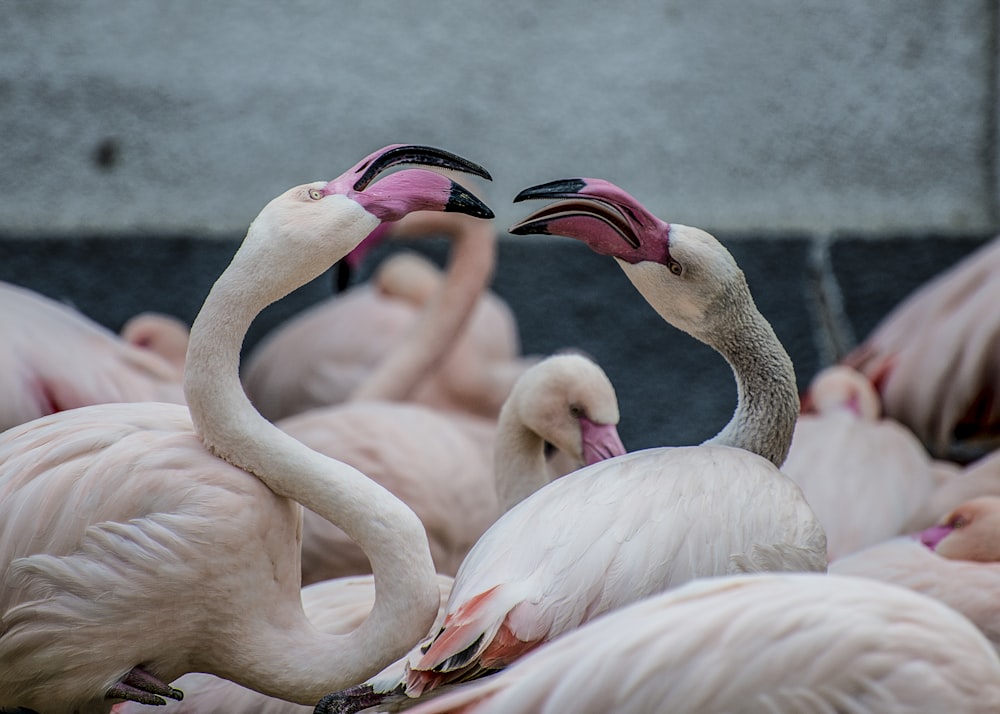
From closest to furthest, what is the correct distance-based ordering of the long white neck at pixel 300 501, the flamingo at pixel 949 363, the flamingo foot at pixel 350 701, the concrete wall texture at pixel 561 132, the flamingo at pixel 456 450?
1. the flamingo foot at pixel 350 701
2. the long white neck at pixel 300 501
3. the flamingo at pixel 456 450
4. the flamingo at pixel 949 363
5. the concrete wall texture at pixel 561 132

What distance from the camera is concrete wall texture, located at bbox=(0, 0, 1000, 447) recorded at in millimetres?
5133

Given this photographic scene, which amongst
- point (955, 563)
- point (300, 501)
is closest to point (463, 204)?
point (300, 501)

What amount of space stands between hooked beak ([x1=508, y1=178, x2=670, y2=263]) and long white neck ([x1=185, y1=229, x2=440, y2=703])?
0.38 m

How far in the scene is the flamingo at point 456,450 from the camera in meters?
2.58

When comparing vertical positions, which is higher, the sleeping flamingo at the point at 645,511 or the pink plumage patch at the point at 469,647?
the sleeping flamingo at the point at 645,511

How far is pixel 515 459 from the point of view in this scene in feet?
8.66

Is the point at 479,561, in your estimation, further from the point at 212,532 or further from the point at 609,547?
the point at 212,532

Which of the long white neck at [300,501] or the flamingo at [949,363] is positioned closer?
the long white neck at [300,501]

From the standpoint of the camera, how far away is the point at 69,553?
76.1 inches

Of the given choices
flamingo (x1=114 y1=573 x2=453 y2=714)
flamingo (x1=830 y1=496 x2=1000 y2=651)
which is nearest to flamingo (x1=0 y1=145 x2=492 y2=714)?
flamingo (x1=114 y1=573 x2=453 y2=714)

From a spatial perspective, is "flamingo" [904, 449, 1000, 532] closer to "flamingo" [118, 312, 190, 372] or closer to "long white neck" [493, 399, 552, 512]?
"long white neck" [493, 399, 552, 512]

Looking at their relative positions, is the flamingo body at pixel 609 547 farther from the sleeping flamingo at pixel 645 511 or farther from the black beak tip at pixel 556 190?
the black beak tip at pixel 556 190

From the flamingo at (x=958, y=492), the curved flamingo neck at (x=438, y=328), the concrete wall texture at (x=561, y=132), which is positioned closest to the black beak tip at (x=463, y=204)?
the flamingo at (x=958, y=492)

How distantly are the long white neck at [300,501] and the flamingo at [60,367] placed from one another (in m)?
1.22
